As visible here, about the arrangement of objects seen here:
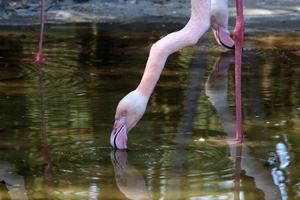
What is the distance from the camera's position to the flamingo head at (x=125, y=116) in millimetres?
4488

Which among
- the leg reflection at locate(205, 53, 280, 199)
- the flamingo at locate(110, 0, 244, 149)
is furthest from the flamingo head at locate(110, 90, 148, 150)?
the leg reflection at locate(205, 53, 280, 199)

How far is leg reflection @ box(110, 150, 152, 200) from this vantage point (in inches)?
153

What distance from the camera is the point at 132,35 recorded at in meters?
8.71

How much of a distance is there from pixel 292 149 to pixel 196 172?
0.68m

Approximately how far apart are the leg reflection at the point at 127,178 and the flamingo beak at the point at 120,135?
1.5 inches

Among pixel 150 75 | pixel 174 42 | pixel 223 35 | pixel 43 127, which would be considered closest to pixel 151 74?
pixel 150 75

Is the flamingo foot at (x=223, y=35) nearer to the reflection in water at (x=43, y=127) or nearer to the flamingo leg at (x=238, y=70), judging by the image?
the reflection in water at (x=43, y=127)

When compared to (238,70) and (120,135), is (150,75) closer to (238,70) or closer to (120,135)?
(120,135)

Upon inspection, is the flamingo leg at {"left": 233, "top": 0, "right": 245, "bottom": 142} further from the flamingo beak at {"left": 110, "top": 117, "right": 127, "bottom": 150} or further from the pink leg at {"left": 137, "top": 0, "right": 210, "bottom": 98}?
the flamingo beak at {"left": 110, "top": 117, "right": 127, "bottom": 150}

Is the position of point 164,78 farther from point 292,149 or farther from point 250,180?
point 250,180

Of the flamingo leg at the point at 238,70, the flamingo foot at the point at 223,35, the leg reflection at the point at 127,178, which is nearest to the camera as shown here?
the leg reflection at the point at 127,178

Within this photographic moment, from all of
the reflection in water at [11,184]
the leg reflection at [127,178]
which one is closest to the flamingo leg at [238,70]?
the leg reflection at [127,178]

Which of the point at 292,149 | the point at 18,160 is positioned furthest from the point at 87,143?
the point at 292,149

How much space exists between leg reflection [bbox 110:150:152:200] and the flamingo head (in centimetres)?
6
